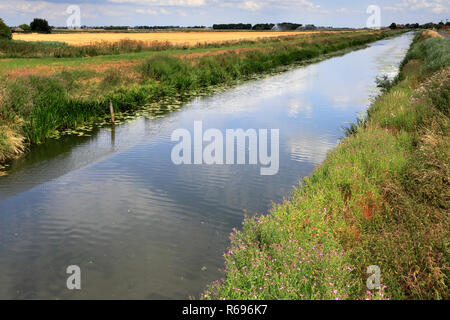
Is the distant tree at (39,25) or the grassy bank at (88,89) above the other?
the distant tree at (39,25)

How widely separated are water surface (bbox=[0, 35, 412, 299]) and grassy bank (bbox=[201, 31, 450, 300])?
3.80 feet

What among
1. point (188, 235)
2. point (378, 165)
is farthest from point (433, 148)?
point (188, 235)

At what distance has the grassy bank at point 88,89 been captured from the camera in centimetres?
1373

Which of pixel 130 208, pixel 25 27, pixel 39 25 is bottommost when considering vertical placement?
pixel 130 208

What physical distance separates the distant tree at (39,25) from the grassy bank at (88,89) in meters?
93.4

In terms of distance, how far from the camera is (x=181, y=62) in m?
29.2

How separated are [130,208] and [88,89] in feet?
43.8

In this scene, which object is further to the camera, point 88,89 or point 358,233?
point 88,89

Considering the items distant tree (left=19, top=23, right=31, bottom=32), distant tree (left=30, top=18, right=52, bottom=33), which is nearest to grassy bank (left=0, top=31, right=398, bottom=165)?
distant tree (left=30, top=18, right=52, bottom=33)
